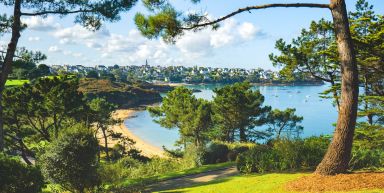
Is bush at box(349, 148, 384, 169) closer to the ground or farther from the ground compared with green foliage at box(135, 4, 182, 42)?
closer to the ground

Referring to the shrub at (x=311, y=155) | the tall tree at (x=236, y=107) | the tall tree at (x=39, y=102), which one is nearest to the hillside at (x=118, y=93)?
the tall tree at (x=236, y=107)

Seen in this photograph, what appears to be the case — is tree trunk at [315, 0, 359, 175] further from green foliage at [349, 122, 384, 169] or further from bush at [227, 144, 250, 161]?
bush at [227, 144, 250, 161]

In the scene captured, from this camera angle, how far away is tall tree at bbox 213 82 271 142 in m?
39.2

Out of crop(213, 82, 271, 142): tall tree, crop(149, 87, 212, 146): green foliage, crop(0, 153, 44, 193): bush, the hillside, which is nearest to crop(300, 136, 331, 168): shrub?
crop(0, 153, 44, 193): bush

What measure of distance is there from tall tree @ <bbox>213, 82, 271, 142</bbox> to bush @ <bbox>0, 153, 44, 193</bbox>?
28.1 meters

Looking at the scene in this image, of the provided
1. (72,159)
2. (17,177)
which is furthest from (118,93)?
(17,177)

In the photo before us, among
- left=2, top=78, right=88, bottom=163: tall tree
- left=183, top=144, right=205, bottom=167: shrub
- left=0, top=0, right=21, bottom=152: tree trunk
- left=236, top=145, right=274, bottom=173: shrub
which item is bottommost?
left=183, top=144, right=205, bottom=167: shrub

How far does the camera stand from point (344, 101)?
385 inches

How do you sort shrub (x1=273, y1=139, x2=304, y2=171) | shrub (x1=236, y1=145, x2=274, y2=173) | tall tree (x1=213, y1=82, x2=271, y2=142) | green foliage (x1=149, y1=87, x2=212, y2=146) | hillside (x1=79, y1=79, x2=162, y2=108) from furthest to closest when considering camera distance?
hillside (x1=79, y1=79, x2=162, y2=108) → green foliage (x1=149, y1=87, x2=212, y2=146) → tall tree (x1=213, y1=82, x2=271, y2=142) → shrub (x1=236, y1=145, x2=274, y2=173) → shrub (x1=273, y1=139, x2=304, y2=171)

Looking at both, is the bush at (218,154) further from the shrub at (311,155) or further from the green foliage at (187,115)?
the green foliage at (187,115)

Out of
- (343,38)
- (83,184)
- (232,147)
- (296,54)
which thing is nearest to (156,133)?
(232,147)

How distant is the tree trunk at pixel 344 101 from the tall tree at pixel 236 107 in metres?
28.8

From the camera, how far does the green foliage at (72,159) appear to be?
14.1m

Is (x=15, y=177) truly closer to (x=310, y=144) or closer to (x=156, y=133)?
(x=310, y=144)
